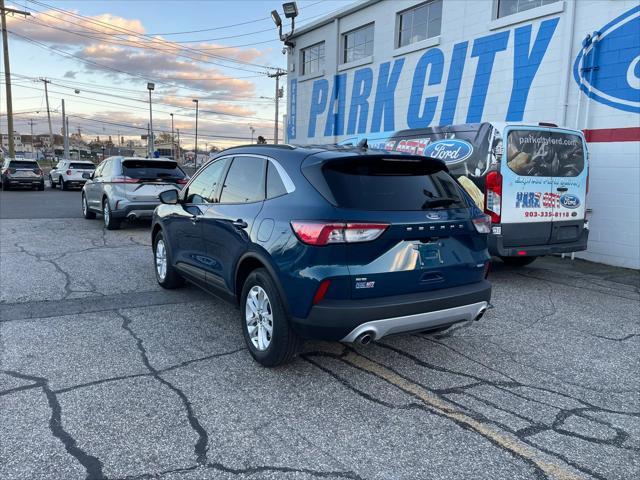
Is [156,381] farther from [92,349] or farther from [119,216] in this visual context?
[119,216]

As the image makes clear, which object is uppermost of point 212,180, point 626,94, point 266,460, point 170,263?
point 626,94

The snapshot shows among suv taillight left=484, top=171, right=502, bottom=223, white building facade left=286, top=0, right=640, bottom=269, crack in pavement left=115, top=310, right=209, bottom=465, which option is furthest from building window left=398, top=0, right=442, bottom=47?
crack in pavement left=115, top=310, right=209, bottom=465

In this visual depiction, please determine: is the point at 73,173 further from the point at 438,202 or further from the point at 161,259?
the point at 438,202

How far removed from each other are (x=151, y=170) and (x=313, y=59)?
29.9ft

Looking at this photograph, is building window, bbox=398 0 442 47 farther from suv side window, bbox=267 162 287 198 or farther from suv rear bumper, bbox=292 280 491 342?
suv rear bumper, bbox=292 280 491 342

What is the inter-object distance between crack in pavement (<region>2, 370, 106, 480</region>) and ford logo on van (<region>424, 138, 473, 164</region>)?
529cm

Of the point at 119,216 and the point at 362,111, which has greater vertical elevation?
the point at 362,111

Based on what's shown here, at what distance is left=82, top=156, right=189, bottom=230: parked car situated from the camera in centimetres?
1082

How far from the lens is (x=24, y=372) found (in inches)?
147

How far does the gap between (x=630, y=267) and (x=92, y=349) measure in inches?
347

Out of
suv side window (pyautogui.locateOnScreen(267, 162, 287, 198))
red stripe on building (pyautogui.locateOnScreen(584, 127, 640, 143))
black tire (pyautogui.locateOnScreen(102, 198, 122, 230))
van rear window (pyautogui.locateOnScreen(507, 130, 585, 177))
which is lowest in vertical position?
black tire (pyautogui.locateOnScreen(102, 198, 122, 230))

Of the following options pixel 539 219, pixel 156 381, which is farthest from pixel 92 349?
pixel 539 219

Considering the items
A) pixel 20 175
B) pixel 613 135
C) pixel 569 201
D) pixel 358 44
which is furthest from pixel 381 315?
pixel 20 175

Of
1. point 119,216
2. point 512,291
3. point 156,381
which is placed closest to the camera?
point 156,381
